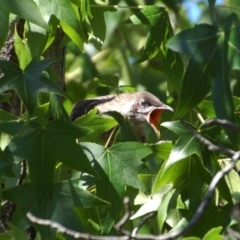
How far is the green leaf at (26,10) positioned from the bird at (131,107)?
166 cm

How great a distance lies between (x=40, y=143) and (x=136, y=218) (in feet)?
2.50

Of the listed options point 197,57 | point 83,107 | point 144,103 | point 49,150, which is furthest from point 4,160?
point 144,103

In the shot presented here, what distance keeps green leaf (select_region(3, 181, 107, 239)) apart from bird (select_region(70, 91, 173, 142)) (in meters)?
1.50

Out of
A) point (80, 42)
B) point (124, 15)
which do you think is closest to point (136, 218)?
point (80, 42)

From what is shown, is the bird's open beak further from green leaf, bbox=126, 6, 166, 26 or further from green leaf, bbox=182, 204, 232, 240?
green leaf, bbox=182, 204, 232, 240

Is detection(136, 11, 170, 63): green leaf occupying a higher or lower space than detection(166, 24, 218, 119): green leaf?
lower

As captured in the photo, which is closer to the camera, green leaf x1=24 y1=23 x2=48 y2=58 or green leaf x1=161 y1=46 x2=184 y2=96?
green leaf x1=24 y1=23 x2=48 y2=58

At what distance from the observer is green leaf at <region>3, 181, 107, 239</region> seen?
3213 mm

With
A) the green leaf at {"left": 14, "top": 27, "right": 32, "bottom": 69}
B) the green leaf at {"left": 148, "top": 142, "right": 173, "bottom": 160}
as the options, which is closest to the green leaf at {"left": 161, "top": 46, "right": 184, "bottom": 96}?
the green leaf at {"left": 148, "top": 142, "right": 173, "bottom": 160}

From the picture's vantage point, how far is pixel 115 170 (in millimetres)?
3369

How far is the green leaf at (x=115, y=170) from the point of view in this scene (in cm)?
332

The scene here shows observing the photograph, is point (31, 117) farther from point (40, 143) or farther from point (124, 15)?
point (124, 15)

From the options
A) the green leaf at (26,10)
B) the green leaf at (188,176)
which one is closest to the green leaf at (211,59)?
the green leaf at (188,176)

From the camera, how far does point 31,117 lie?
334 cm
